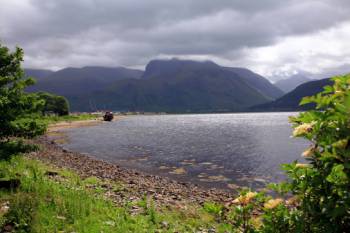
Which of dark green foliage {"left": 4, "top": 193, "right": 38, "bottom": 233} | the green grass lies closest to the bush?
the green grass

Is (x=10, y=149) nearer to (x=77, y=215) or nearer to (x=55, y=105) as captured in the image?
(x=77, y=215)

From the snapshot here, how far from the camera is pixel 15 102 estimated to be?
14711 mm

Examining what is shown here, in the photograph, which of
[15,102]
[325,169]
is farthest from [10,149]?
[325,169]

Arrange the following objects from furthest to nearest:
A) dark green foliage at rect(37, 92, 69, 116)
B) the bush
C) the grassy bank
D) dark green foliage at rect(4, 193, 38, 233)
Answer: dark green foliage at rect(37, 92, 69, 116) < the grassy bank < dark green foliage at rect(4, 193, 38, 233) < the bush

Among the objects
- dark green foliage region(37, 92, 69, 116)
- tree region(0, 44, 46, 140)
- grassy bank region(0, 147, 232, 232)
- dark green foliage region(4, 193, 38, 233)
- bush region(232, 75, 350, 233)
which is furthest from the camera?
dark green foliage region(37, 92, 69, 116)

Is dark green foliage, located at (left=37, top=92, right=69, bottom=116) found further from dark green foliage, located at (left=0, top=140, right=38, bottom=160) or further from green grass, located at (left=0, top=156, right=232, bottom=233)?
green grass, located at (left=0, top=156, right=232, bottom=233)

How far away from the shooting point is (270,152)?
196ft

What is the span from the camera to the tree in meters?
14.5

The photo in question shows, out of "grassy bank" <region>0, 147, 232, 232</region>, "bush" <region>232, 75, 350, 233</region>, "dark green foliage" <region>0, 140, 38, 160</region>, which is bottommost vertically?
"grassy bank" <region>0, 147, 232, 232</region>

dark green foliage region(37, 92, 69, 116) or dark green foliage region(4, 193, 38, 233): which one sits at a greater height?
dark green foliage region(37, 92, 69, 116)

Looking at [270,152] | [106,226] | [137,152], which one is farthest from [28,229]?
[270,152]

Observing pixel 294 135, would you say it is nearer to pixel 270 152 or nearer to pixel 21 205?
pixel 21 205

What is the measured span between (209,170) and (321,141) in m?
39.0

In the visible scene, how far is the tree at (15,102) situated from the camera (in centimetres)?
1452
